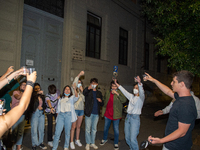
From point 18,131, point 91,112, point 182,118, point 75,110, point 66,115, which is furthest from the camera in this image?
point 75,110

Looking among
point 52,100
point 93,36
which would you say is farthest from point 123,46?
point 52,100

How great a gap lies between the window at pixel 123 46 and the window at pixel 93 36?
9.06 feet

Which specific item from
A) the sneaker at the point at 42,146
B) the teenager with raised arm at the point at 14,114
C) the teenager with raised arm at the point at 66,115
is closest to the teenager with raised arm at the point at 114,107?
the teenager with raised arm at the point at 66,115

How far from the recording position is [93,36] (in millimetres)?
12000

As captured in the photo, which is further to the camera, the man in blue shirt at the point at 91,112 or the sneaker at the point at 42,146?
the man in blue shirt at the point at 91,112

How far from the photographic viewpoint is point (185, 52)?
8.12 m

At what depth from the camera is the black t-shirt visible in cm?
238

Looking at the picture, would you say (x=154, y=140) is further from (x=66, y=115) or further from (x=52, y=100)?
(x=52, y=100)

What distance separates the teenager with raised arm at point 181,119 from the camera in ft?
7.78

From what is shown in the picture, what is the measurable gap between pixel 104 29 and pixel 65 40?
386 centimetres

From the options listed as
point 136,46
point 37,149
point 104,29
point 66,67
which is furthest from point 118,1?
point 37,149

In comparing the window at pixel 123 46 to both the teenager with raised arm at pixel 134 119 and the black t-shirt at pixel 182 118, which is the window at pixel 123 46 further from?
the black t-shirt at pixel 182 118

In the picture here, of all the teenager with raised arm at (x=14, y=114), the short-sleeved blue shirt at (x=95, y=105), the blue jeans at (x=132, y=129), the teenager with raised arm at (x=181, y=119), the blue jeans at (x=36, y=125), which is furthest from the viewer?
the short-sleeved blue shirt at (x=95, y=105)

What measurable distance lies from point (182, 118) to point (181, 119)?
0.02 metres
